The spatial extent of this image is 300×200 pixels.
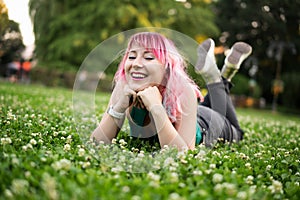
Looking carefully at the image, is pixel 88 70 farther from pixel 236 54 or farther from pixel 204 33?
pixel 204 33

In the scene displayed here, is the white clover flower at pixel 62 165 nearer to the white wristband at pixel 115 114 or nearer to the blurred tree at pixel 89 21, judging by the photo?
the white wristband at pixel 115 114

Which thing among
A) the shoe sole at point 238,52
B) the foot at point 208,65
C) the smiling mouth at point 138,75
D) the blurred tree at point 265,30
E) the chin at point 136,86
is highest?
the blurred tree at point 265,30

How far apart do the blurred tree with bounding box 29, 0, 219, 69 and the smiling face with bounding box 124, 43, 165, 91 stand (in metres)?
18.6

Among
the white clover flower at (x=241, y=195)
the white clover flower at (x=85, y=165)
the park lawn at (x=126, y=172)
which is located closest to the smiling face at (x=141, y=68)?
the park lawn at (x=126, y=172)

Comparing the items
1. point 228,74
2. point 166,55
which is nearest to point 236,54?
point 228,74

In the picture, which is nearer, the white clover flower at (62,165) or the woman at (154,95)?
the white clover flower at (62,165)

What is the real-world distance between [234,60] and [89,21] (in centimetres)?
1830

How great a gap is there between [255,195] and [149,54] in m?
1.30

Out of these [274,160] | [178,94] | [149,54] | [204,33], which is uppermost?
[204,33]

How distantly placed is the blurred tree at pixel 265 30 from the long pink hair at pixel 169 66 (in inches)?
218

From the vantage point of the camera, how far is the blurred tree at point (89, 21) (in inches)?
845

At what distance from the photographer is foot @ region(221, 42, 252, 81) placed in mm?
4777

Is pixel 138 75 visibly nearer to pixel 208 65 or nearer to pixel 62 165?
pixel 62 165

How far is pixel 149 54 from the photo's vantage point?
2.70 m
